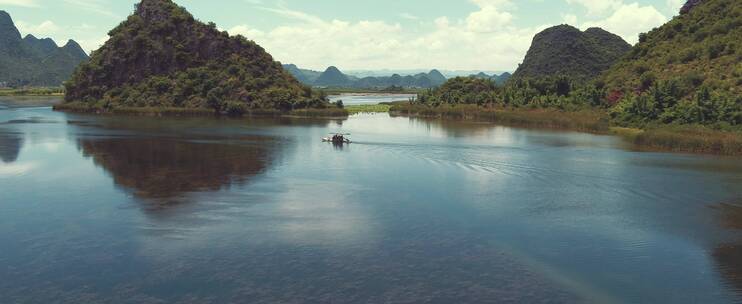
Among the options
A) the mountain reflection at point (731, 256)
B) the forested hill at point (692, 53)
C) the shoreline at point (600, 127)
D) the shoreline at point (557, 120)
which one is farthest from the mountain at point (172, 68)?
the mountain reflection at point (731, 256)

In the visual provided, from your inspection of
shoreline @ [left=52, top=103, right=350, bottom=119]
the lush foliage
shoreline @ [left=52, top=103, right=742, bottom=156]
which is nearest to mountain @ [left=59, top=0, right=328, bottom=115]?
shoreline @ [left=52, top=103, right=350, bottom=119]

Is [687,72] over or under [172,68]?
under

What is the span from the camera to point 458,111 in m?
122

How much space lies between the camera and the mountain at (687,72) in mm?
74250

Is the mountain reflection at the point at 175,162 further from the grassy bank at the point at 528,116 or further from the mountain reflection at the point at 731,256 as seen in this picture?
the grassy bank at the point at 528,116

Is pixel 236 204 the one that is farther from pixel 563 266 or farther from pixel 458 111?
pixel 458 111

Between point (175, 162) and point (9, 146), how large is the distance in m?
23.7

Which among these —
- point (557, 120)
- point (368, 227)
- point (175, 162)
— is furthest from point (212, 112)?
point (368, 227)

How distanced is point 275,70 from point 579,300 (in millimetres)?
139436

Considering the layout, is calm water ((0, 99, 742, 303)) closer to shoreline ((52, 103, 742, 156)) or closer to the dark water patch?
shoreline ((52, 103, 742, 156))

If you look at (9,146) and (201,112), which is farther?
(201,112)

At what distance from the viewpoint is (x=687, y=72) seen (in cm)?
9688

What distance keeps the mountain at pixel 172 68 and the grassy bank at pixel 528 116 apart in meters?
28.3

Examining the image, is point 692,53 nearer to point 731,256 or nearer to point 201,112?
point 731,256
